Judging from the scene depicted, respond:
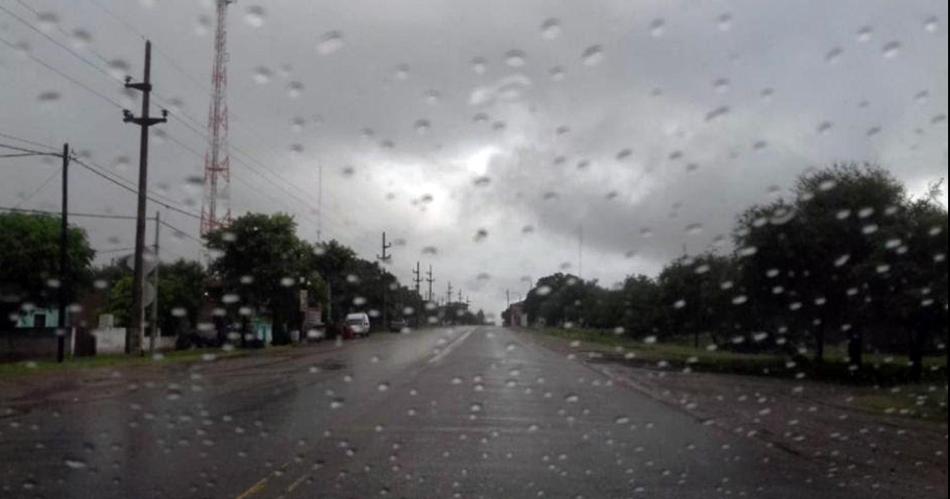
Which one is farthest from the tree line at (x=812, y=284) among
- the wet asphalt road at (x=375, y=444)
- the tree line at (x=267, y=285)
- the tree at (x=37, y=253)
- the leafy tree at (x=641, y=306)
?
the tree at (x=37, y=253)

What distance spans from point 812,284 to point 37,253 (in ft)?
97.7

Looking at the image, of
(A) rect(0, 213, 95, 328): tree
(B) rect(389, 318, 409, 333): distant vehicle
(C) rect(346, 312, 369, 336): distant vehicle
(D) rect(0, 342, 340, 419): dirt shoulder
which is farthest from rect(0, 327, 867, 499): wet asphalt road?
(C) rect(346, 312, 369, 336): distant vehicle

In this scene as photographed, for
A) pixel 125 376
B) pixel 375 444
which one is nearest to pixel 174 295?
pixel 125 376

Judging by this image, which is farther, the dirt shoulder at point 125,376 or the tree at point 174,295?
the tree at point 174,295

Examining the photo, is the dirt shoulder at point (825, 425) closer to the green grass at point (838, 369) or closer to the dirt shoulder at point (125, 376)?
the green grass at point (838, 369)

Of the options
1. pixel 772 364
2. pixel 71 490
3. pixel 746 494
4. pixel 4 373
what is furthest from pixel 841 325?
pixel 4 373

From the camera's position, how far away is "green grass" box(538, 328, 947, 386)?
52.4 ft

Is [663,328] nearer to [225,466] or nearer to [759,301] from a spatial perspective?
[759,301]

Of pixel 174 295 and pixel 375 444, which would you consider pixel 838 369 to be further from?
pixel 174 295

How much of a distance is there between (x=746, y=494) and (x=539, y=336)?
32.1 meters

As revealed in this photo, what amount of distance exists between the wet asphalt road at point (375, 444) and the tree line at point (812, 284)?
5.22 ft

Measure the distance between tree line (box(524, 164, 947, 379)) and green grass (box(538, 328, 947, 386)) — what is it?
10.1 inches

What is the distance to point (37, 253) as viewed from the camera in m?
38.8

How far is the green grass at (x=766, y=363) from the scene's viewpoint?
16.0m
